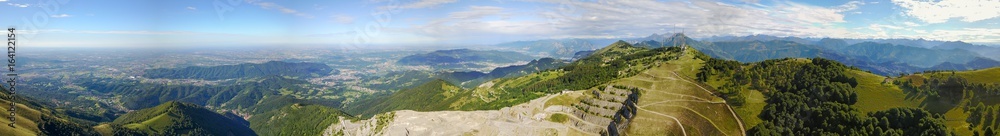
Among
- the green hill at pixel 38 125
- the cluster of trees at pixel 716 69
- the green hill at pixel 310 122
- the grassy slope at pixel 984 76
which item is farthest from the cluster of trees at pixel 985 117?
the green hill at pixel 38 125

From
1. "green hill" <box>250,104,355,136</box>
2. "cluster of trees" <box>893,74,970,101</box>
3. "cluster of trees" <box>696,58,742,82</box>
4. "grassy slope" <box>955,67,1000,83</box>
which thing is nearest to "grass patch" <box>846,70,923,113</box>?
"cluster of trees" <box>893,74,970,101</box>

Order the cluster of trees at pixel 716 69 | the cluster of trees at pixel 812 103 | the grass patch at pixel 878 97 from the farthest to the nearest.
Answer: the cluster of trees at pixel 716 69
the grass patch at pixel 878 97
the cluster of trees at pixel 812 103

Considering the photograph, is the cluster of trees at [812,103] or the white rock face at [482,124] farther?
the white rock face at [482,124]

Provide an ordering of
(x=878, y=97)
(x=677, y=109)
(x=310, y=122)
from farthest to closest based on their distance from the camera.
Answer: (x=310, y=122) → (x=878, y=97) → (x=677, y=109)

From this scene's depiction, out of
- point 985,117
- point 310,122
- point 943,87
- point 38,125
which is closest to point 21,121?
point 38,125

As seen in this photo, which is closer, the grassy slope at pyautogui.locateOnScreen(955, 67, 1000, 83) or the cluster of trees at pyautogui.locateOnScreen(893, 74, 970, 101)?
the cluster of trees at pyautogui.locateOnScreen(893, 74, 970, 101)

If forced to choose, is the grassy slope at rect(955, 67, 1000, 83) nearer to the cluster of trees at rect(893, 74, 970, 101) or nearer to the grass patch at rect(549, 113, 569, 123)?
the cluster of trees at rect(893, 74, 970, 101)

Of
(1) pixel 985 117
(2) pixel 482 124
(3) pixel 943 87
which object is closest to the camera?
(1) pixel 985 117

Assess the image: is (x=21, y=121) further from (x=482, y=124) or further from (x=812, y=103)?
(x=812, y=103)

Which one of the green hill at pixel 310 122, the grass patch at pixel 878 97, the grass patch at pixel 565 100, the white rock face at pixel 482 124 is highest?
the grass patch at pixel 878 97

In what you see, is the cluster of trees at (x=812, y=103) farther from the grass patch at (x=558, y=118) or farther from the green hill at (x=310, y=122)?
the green hill at (x=310, y=122)

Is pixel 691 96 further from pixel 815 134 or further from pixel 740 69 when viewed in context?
pixel 740 69

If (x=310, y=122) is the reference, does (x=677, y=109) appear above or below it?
above
